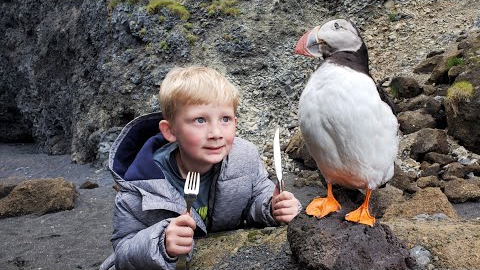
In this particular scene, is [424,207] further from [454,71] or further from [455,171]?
[454,71]

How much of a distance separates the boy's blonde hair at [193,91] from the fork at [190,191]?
0.32 metres

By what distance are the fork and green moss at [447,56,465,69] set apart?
19.9ft

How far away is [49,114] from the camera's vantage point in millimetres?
12203

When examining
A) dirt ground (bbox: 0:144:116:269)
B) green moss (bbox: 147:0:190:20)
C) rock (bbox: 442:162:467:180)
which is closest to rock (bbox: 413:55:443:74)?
rock (bbox: 442:162:467:180)

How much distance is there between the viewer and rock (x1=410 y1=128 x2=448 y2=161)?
6.30m

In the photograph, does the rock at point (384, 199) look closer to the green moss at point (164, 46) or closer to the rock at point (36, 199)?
the rock at point (36, 199)

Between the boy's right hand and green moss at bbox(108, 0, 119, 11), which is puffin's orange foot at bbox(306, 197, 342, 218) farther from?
green moss at bbox(108, 0, 119, 11)

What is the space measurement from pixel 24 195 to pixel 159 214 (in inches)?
196

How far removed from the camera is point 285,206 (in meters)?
2.36

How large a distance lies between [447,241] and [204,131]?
124 cm

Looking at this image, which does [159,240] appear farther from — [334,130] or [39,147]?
[39,147]

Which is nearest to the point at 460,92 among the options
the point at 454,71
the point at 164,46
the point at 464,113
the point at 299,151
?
the point at 464,113

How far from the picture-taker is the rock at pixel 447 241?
2.21 m

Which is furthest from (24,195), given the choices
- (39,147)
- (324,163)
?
(39,147)
